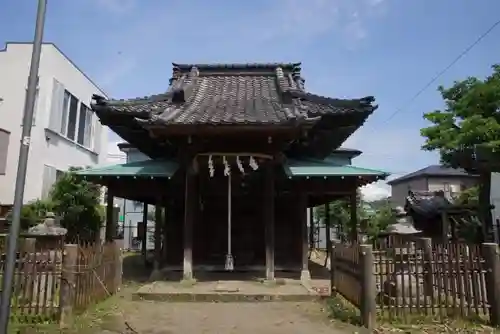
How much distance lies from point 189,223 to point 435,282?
19.3 feet

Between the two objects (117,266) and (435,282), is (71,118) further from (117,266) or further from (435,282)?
(435,282)

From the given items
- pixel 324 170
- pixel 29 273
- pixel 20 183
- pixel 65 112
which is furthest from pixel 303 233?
pixel 65 112

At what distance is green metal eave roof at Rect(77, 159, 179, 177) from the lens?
10.5 metres

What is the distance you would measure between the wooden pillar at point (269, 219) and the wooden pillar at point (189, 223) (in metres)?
1.92

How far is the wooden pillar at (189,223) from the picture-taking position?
33.0 feet

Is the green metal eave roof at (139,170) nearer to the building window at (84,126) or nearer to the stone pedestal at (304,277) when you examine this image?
the stone pedestal at (304,277)

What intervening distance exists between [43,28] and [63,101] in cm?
1646

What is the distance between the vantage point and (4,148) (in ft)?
56.6

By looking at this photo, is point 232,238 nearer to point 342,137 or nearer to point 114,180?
point 114,180

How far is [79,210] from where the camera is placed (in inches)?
664

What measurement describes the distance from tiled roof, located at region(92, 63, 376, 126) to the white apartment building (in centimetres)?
721

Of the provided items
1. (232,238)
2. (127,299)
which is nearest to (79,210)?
(232,238)

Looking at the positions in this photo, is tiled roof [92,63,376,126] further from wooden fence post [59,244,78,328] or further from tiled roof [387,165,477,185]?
tiled roof [387,165,477,185]

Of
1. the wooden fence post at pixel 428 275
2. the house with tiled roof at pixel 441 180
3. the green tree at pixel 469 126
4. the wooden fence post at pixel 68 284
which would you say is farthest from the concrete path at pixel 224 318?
the house with tiled roof at pixel 441 180
